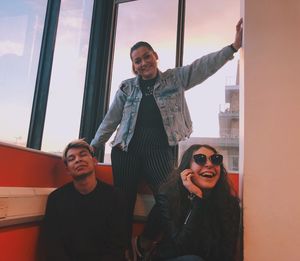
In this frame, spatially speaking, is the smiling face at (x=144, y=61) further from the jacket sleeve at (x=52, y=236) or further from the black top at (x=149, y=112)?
the jacket sleeve at (x=52, y=236)

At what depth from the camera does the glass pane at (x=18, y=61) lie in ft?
5.46

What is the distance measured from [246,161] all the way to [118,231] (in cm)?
76

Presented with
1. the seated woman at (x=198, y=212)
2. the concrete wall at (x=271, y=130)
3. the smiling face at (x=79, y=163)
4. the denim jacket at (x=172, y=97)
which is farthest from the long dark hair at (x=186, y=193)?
the smiling face at (x=79, y=163)

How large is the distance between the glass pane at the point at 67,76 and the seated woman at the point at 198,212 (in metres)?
1.00

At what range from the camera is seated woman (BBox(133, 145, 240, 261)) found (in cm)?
131

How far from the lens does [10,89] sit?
172cm

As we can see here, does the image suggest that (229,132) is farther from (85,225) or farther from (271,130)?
(85,225)

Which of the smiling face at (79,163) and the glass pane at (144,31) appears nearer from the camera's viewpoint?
the smiling face at (79,163)

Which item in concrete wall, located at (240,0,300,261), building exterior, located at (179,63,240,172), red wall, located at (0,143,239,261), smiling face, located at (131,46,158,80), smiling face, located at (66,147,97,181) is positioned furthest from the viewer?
building exterior, located at (179,63,240,172)

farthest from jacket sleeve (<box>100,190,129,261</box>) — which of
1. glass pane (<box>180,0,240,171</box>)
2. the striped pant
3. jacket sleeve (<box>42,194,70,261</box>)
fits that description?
glass pane (<box>180,0,240,171</box>)

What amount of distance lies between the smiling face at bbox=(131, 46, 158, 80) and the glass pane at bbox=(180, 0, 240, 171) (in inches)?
22.3

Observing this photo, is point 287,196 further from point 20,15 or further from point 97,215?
point 20,15

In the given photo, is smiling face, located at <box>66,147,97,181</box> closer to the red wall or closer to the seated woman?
the red wall

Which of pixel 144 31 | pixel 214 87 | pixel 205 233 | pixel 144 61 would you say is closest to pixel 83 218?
pixel 205 233
